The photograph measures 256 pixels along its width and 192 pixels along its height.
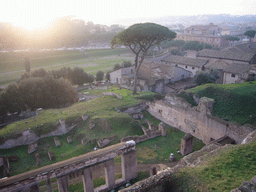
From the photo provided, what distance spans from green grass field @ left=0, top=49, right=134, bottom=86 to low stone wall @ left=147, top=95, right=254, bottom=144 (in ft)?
103

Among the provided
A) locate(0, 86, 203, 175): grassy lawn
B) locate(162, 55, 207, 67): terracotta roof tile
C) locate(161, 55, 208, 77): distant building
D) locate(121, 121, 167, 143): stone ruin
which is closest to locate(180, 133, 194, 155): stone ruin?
locate(0, 86, 203, 175): grassy lawn

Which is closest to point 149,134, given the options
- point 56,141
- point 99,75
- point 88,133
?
point 88,133

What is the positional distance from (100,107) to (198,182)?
48.5 feet

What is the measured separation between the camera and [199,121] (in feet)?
53.6

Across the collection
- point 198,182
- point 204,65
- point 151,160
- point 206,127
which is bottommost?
point 151,160

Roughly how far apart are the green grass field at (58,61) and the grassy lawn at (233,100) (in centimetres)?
3214

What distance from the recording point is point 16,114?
78.1 ft

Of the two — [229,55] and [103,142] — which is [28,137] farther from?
[229,55]

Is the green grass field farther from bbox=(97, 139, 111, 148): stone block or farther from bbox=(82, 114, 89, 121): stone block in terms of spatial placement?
bbox=(97, 139, 111, 148): stone block

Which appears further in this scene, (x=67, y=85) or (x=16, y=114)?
(x=67, y=85)

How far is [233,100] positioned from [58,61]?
5282 centimetres

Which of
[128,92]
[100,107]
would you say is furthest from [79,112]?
[128,92]

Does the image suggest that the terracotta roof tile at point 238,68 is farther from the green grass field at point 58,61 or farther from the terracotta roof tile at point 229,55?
the green grass field at point 58,61

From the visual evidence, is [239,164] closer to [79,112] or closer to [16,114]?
[79,112]
